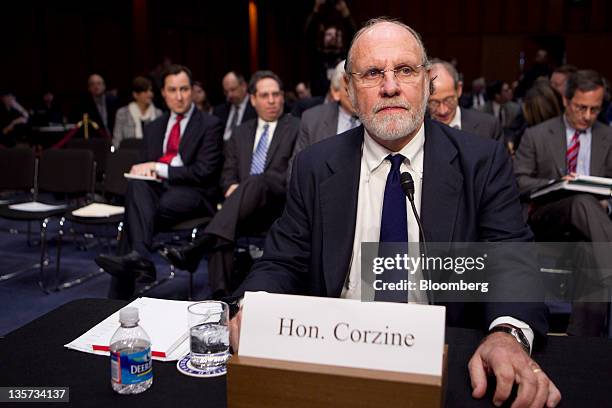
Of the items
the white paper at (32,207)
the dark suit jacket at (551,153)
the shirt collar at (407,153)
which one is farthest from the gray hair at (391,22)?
the white paper at (32,207)

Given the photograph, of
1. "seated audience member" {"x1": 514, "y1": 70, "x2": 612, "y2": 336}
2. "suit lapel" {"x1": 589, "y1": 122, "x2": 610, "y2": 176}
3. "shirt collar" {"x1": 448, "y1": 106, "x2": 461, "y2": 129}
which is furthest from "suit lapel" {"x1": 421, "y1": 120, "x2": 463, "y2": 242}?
"suit lapel" {"x1": 589, "y1": 122, "x2": 610, "y2": 176}

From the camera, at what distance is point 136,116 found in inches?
245

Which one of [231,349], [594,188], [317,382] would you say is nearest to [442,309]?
[317,382]

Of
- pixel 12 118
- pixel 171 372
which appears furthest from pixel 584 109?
pixel 12 118

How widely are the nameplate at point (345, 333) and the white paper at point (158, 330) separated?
0.31m

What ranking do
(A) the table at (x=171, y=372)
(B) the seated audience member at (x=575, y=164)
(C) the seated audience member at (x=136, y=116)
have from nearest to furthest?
(A) the table at (x=171, y=372)
(B) the seated audience member at (x=575, y=164)
(C) the seated audience member at (x=136, y=116)

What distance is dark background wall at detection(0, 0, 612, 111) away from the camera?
368 inches

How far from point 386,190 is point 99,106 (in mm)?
7245

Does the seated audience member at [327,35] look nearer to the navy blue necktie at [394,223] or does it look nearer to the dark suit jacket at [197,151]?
the dark suit jacket at [197,151]

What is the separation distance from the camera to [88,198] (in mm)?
5156

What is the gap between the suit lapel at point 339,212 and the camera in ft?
4.87

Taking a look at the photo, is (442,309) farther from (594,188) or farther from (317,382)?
(594,188)

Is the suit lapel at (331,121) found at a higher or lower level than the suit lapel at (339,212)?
higher

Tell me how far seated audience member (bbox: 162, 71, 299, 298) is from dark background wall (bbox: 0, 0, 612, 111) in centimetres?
637
